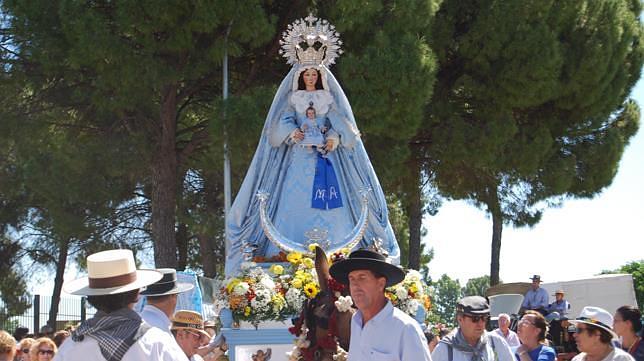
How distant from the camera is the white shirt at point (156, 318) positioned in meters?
5.01

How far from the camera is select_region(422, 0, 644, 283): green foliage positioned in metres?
19.4

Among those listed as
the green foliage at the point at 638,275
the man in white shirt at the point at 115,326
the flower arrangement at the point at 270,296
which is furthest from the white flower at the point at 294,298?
the green foliage at the point at 638,275

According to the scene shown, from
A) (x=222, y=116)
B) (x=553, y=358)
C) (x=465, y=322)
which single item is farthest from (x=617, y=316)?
(x=222, y=116)

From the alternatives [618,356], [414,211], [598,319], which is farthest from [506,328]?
[414,211]

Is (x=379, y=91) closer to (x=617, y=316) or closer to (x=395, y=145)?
(x=395, y=145)

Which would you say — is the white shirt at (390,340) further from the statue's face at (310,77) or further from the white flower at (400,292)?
the statue's face at (310,77)

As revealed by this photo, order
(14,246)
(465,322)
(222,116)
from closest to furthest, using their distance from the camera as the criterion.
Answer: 1. (465,322)
2. (222,116)
3. (14,246)

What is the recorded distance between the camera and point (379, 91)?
666 inches

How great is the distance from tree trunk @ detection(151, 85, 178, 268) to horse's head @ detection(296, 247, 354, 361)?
12.3 metres

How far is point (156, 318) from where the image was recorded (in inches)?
200

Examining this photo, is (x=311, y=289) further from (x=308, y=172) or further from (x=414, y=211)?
(x=414, y=211)

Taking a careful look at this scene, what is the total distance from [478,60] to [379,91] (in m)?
3.71

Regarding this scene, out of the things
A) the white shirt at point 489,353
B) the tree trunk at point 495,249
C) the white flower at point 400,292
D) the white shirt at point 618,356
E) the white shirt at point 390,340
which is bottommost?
the white shirt at point 618,356

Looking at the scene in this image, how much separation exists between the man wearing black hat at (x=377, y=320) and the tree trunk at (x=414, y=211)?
54.3ft
